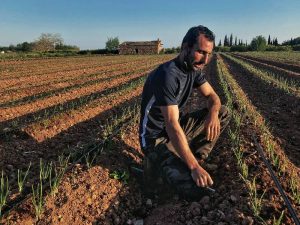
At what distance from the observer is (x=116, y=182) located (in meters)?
4.15

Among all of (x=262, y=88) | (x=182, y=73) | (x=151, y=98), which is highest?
(x=182, y=73)

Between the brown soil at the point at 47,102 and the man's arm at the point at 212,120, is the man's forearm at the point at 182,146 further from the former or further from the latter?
the brown soil at the point at 47,102

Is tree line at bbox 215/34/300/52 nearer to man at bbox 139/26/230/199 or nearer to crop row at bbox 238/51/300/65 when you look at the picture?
crop row at bbox 238/51/300/65

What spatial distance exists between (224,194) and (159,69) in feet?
4.39

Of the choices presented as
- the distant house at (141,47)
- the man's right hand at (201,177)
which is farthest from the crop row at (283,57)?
the distant house at (141,47)

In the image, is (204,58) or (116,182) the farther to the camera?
(116,182)

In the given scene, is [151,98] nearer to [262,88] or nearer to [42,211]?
[42,211]

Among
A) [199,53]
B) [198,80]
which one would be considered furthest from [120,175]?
[199,53]

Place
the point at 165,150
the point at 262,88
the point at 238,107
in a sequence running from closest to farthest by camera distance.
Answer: the point at 165,150 < the point at 238,107 < the point at 262,88

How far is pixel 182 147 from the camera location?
11.2 ft

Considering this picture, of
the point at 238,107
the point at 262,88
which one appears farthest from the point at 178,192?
the point at 262,88

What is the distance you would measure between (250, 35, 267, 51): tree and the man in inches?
3281

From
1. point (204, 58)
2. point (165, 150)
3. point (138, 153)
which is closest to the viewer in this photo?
point (204, 58)

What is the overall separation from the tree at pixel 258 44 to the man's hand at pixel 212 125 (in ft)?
274
